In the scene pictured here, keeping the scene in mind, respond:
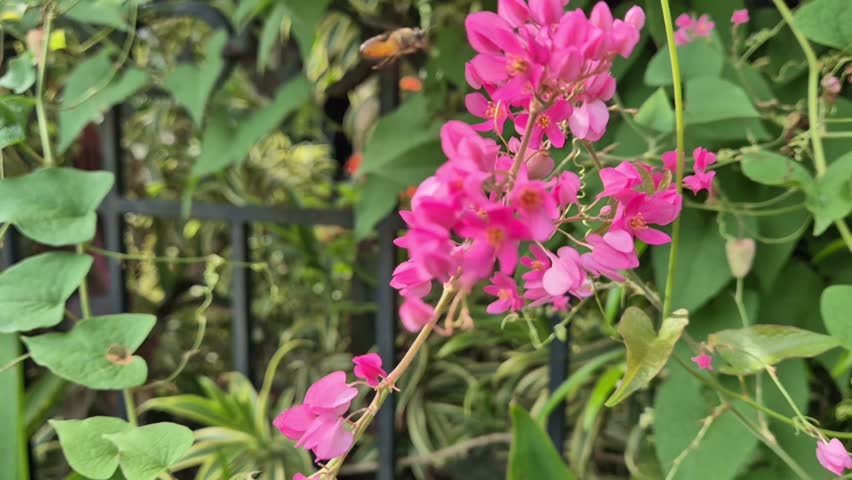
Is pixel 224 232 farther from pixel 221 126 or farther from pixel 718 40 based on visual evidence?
pixel 718 40

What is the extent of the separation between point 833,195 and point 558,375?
29cm

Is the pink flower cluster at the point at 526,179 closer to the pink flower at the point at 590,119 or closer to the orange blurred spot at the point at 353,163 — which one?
the pink flower at the point at 590,119

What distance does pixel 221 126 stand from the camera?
68 cm

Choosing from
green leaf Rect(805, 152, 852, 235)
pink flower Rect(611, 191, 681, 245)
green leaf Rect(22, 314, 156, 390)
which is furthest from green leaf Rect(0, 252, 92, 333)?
green leaf Rect(805, 152, 852, 235)

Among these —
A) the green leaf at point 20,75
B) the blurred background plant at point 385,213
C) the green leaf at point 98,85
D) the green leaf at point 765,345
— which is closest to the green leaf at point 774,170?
the blurred background plant at point 385,213

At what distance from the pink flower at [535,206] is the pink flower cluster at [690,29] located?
0.31 m

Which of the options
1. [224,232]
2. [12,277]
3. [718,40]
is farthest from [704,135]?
[224,232]

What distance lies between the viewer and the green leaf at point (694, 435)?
42 centimetres

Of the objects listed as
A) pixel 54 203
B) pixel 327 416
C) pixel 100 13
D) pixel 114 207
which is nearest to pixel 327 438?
pixel 327 416

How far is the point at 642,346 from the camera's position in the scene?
0.26 m

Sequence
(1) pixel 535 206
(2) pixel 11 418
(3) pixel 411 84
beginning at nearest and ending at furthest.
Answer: (1) pixel 535 206 → (2) pixel 11 418 → (3) pixel 411 84

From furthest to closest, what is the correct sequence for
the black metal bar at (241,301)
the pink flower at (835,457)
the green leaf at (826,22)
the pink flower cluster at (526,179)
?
1. the black metal bar at (241,301)
2. the green leaf at (826,22)
3. the pink flower at (835,457)
4. the pink flower cluster at (526,179)

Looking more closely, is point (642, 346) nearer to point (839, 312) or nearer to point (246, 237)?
point (839, 312)

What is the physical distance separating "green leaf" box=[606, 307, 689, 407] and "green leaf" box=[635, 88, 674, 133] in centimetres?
16
